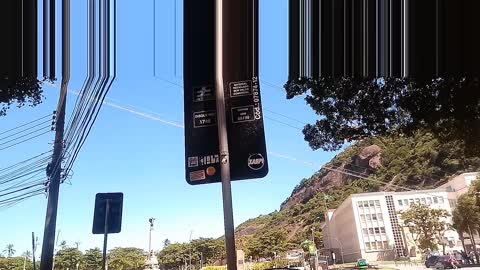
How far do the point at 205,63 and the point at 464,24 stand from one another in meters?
2.06

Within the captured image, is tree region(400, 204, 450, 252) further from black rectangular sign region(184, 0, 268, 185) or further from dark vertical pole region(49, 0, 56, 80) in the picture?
dark vertical pole region(49, 0, 56, 80)

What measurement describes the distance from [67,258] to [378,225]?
2476mm

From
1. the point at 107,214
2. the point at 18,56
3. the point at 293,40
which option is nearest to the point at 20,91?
the point at 18,56

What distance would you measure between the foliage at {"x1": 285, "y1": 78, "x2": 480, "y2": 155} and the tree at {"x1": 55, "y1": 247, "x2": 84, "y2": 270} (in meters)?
2.19

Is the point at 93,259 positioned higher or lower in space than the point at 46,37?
lower

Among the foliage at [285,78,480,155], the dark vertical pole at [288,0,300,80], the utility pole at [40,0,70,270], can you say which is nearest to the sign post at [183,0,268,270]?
the dark vertical pole at [288,0,300,80]

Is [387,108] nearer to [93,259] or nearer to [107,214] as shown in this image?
[107,214]

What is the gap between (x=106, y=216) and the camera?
344 centimetres

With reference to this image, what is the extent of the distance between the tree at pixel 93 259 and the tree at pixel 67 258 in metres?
0.06

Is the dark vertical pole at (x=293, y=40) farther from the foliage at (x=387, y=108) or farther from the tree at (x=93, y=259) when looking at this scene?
the tree at (x=93, y=259)

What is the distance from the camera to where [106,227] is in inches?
133

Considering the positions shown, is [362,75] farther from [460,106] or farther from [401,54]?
[460,106]

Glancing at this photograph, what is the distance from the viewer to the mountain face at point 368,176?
3923 mm

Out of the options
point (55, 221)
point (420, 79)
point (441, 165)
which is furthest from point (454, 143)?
point (55, 221)
